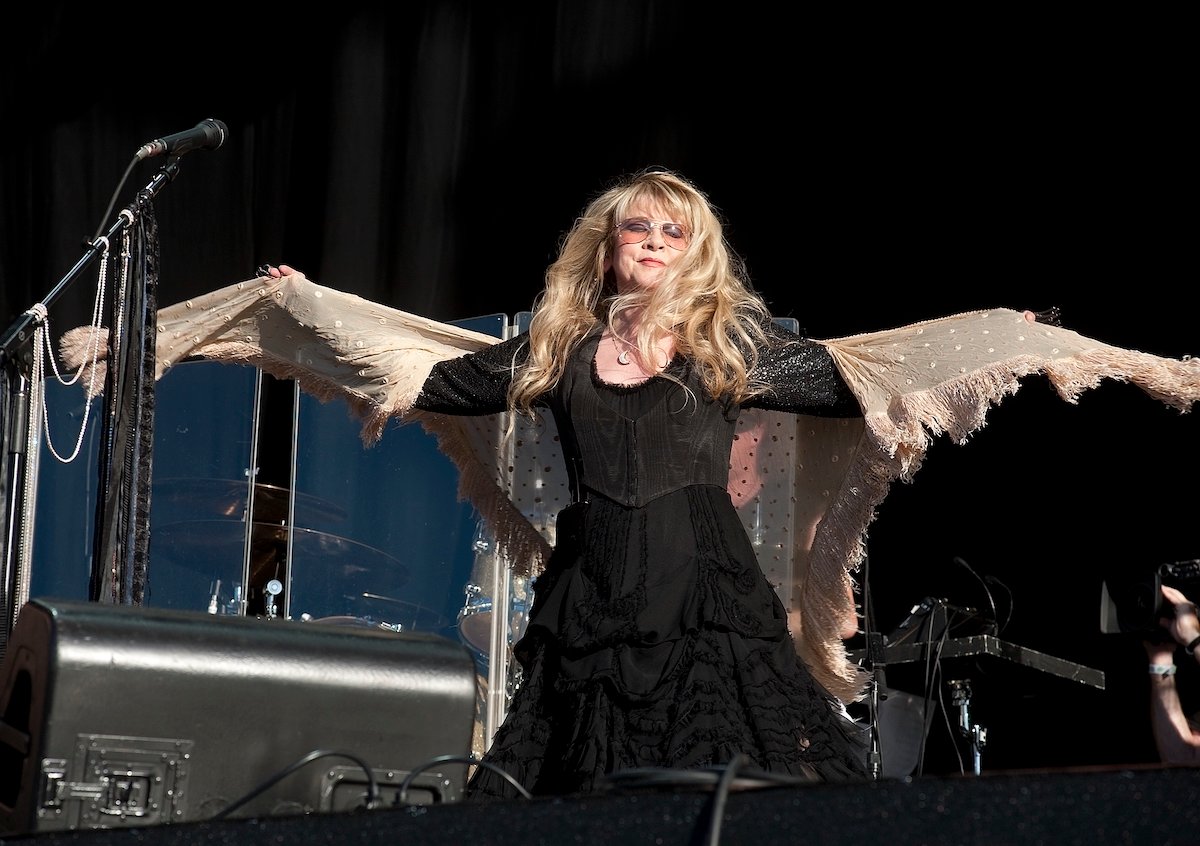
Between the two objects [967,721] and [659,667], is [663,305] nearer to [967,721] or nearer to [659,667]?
[659,667]

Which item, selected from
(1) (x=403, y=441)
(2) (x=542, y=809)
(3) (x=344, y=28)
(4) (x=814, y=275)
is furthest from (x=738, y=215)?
(2) (x=542, y=809)

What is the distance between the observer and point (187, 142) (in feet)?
8.85

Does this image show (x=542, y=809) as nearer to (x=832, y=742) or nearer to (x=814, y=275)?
(x=832, y=742)

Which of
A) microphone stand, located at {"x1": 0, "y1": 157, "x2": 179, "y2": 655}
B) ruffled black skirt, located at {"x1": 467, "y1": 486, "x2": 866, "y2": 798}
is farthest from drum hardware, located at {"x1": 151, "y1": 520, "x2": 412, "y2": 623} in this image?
ruffled black skirt, located at {"x1": 467, "y1": 486, "x2": 866, "y2": 798}

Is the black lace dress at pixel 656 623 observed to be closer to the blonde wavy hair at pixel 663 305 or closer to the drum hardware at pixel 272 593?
the blonde wavy hair at pixel 663 305

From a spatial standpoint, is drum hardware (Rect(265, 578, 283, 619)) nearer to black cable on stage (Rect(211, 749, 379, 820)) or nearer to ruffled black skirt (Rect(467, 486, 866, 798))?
ruffled black skirt (Rect(467, 486, 866, 798))

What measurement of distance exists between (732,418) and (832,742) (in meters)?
0.60

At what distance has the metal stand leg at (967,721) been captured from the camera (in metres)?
3.67

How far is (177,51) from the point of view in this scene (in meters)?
4.70

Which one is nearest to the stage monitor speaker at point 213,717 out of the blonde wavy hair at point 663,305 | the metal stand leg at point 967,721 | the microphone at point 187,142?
the blonde wavy hair at point 663,305

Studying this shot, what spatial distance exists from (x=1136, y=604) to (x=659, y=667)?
1.24m

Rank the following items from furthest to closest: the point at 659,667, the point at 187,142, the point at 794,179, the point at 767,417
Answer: the point at 794,179
the point at 767,417
the point at 187,142
the point at 659,667

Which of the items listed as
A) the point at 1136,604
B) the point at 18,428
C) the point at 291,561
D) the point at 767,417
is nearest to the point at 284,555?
the point at 291,561

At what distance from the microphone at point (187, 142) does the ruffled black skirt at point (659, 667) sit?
106cm
